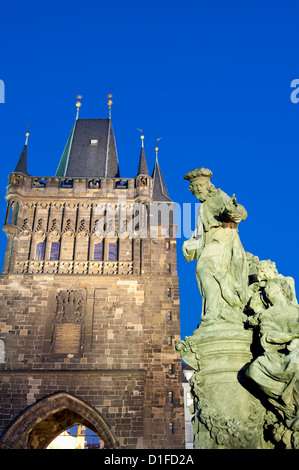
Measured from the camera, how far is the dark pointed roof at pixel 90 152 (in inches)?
1226

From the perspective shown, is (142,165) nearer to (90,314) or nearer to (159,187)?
(159,187)

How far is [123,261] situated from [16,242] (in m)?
5.10

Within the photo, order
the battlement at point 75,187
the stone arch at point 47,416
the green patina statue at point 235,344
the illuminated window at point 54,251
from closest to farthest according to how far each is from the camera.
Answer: the green patina statue at point 235,344, the stone arch at point 47,416, the illuminated window at point 54,251, the battlement at point 75,187

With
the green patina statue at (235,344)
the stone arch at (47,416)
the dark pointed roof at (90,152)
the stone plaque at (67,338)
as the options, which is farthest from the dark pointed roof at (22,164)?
the green patina statue at (235,344)

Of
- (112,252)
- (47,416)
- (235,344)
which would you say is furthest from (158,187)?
(235,344)

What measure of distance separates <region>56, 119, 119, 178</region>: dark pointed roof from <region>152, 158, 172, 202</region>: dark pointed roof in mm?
2321

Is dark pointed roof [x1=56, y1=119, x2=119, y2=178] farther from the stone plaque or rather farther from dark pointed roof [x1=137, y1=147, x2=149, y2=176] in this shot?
the stone plaque

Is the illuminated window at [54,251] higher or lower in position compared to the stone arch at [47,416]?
higher

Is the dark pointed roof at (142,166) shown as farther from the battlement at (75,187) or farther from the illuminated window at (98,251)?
the illuminated window at (98,251)

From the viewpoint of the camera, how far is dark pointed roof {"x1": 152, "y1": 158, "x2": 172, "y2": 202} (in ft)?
100

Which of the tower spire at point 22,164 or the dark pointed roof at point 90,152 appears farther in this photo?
the dark pointed roof at point 90,152

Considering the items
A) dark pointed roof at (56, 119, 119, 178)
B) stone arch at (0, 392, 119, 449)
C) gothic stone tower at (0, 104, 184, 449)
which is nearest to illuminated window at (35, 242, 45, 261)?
gothic stone tower at (0, 104, 184, 449)

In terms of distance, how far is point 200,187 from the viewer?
5.49 m

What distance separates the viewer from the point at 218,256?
17.3 ft
